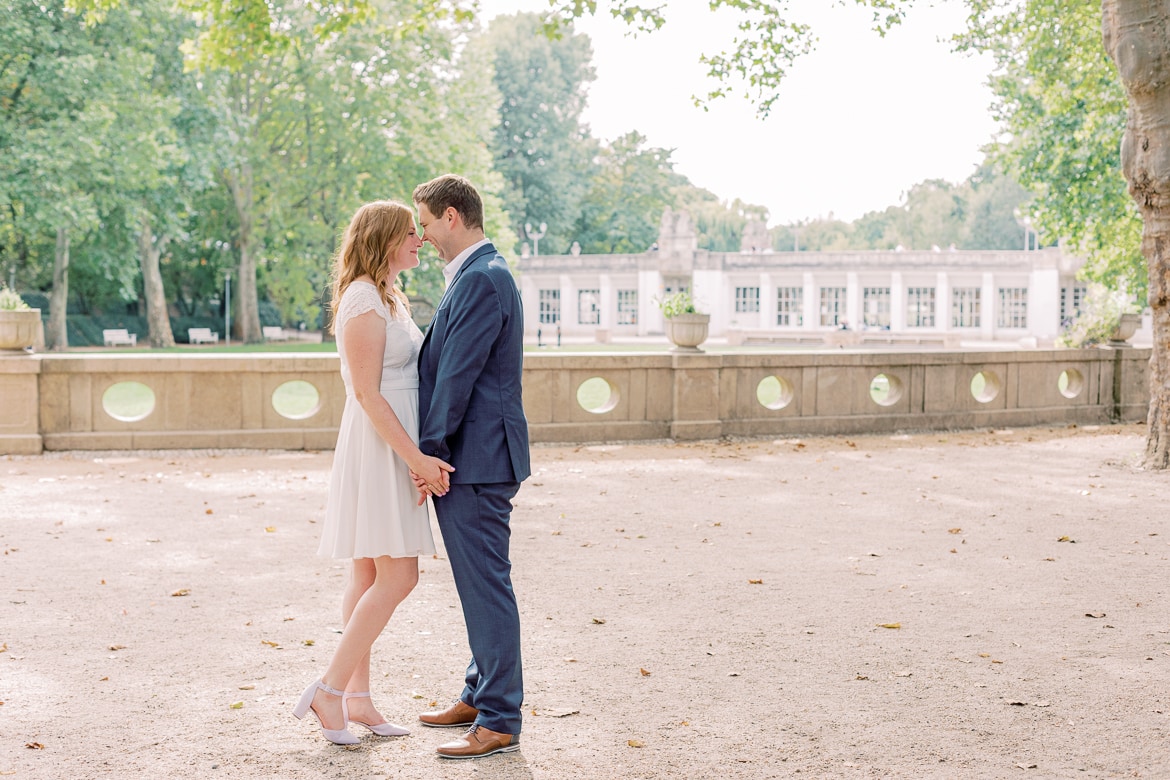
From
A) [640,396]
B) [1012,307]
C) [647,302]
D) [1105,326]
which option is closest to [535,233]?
[647,302]

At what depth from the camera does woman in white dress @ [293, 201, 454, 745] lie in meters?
3.60

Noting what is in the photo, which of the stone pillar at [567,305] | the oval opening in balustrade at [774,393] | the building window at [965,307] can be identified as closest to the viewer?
the oval opening in balustrade at [774,393]

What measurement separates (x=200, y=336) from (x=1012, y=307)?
33.7 m

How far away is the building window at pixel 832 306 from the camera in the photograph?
50.3 m

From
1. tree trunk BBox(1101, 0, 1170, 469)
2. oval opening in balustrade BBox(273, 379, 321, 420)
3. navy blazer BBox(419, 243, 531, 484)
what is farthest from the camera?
oval opening in balustrade BBox(273, 379, 321, 420)

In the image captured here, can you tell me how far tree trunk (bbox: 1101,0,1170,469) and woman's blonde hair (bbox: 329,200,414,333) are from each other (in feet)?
29.3

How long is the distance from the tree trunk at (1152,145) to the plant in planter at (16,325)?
11.0 meters

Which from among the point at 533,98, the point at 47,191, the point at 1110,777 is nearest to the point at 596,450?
the point at 1110,777

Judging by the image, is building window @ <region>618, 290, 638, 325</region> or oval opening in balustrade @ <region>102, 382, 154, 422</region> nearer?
oval opening in balustrade @ <region>102, 382, 154, 422</region>

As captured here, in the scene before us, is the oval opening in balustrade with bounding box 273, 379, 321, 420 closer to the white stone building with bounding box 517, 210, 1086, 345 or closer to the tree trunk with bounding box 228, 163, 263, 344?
the tree trunk with bounding box 228, 163, 263, 344

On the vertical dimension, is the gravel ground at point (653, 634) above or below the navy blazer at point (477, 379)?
below

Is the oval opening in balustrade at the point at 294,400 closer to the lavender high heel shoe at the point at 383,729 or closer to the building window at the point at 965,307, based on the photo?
the lavender high heel shoe at the point at 383,729

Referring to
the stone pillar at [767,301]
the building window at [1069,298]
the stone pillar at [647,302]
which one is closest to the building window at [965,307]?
the building window at [1069,298]

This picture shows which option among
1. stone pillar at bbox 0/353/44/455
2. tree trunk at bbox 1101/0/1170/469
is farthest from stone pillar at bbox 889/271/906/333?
stone pillar at bbox 0/353/44/455
